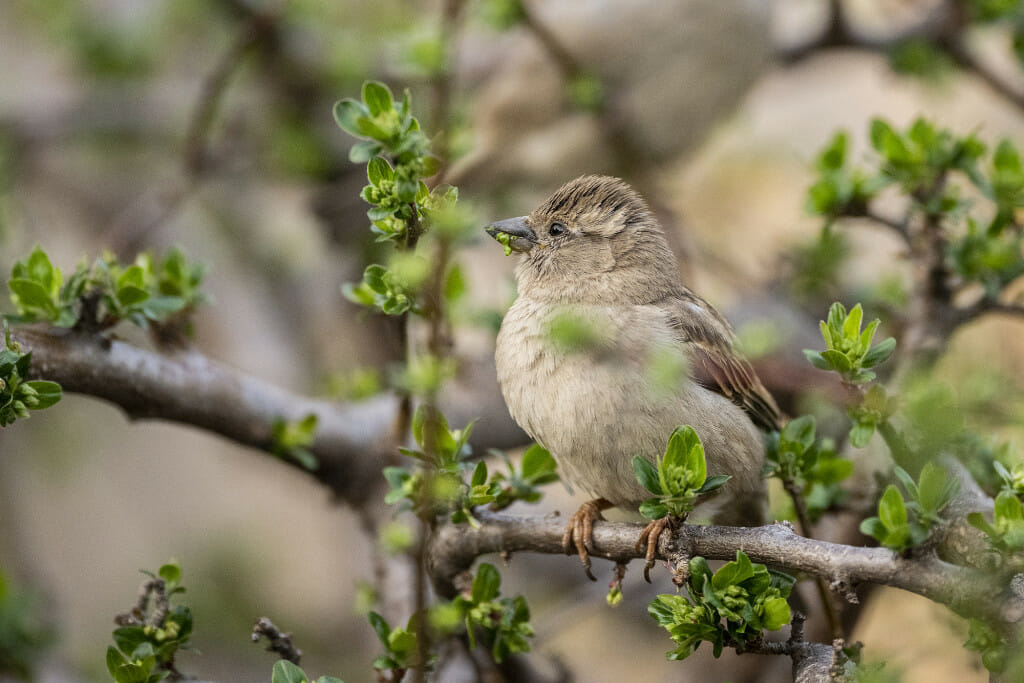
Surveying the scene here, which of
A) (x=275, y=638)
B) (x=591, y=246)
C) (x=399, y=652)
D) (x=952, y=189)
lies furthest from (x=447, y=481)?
(x=952, y=189)

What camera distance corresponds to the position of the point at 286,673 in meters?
1.81

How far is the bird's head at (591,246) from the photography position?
2617mm

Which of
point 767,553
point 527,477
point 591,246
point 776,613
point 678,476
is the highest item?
point 591,246

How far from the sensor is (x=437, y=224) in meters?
1.60

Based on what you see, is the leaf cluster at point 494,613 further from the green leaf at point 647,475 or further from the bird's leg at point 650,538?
the green leaf at point 647,475

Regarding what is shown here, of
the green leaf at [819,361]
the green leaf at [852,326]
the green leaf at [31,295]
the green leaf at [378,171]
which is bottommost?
the green leaf at [819,361]

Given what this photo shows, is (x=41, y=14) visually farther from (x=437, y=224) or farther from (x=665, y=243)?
(x=437, y=224)

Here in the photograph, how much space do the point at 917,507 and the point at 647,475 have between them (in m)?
0.47

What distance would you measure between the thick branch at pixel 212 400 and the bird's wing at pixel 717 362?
0.90 m

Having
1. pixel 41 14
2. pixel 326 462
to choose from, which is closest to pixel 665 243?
pixel 326 462

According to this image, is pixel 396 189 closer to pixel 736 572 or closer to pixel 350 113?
pixel 350 113

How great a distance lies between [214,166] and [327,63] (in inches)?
30.3

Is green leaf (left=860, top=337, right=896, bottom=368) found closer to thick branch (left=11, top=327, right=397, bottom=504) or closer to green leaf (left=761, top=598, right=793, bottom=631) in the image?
green leaf (left=761, top=598, right=793, bottom=631)

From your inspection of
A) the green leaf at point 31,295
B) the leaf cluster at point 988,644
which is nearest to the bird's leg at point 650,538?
the leaf cluster at point 988,644
